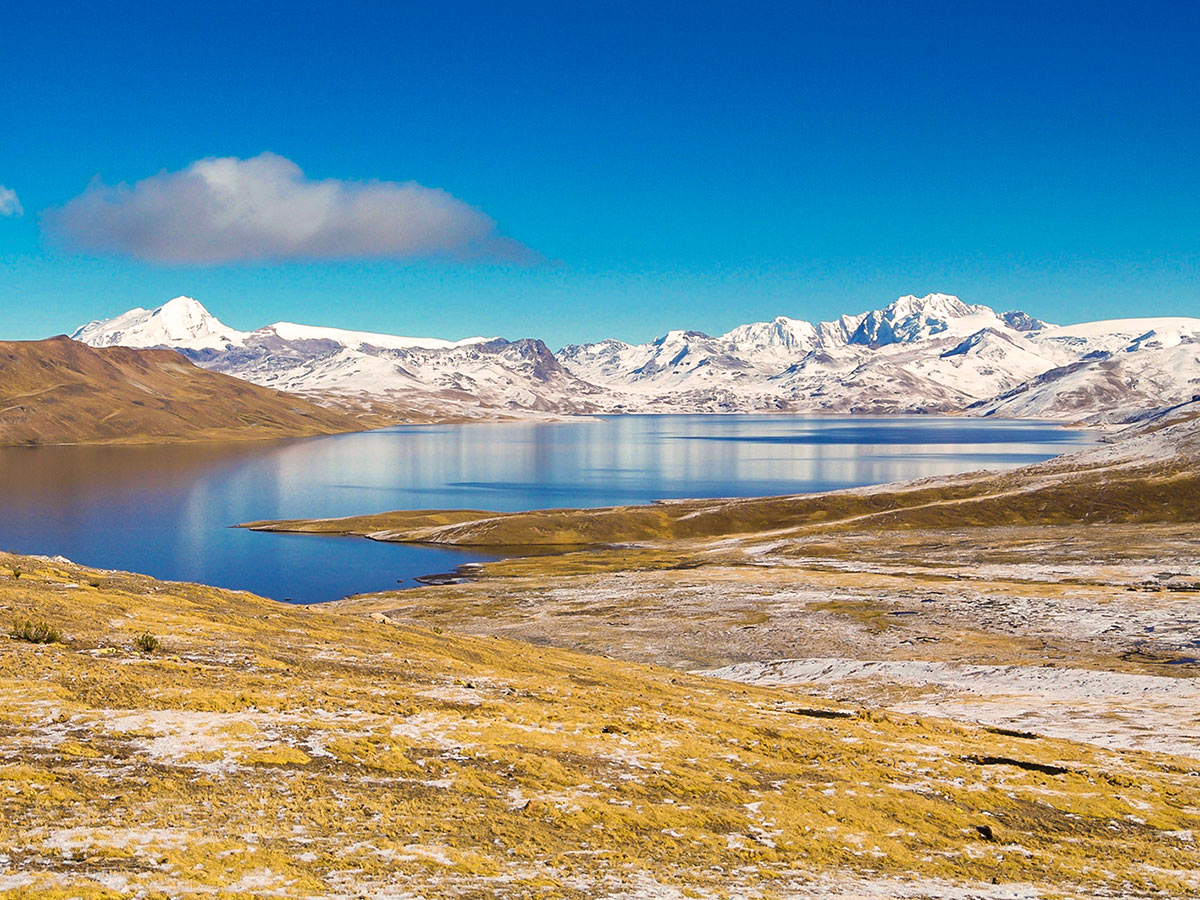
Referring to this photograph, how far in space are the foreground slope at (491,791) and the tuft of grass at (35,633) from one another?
511 mm

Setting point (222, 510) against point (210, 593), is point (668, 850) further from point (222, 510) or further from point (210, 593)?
point (222, 510)

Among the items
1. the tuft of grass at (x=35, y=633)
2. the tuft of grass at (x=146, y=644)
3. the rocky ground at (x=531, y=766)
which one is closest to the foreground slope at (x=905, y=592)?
the rocky ground at (x=531, y=766)

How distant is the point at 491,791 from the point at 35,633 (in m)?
18.0

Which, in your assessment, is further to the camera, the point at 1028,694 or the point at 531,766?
the point at 1028,694

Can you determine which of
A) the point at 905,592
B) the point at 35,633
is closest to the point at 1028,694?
the point at 905,592

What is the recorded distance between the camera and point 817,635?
227ft

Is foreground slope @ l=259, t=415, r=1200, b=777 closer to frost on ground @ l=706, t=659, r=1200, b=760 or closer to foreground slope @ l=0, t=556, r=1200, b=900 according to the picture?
frost on ground @ l=706, t=659, r=1200, b=760

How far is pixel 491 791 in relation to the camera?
64.4 feet

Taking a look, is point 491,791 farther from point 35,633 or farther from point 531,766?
point 35,633

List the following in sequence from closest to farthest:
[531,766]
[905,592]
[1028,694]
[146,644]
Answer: [531,766], [146,644], [1028,694], [905,592]

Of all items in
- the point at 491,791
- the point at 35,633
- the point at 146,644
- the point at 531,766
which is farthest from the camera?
the point at 146,644

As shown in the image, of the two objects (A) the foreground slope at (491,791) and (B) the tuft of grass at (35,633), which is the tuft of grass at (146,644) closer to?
(A) the foreground slope at (491,791)

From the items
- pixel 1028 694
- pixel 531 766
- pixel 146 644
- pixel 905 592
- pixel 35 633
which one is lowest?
pixel 905 592

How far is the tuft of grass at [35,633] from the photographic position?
27016 mm
